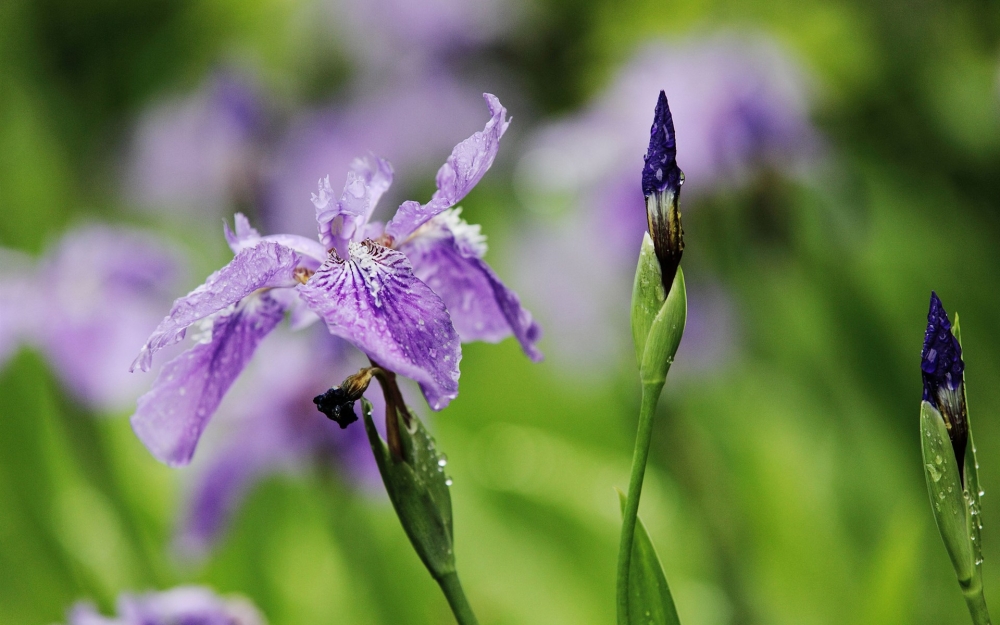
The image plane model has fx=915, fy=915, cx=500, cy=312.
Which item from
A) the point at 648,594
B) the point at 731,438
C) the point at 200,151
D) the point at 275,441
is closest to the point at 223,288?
the point at 648,594

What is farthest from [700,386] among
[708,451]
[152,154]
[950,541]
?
[152,154]

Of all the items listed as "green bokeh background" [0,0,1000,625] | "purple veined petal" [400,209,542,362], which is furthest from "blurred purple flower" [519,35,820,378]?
"purple veined petal" [400,209,542,362]

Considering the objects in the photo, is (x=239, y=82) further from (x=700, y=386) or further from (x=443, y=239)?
(x=443, y=239)

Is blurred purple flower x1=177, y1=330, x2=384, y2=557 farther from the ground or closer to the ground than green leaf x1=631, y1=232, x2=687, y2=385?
farther from the ground

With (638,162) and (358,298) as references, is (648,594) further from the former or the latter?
(638,162)

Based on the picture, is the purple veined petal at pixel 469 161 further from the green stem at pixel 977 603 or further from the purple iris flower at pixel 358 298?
the green stem at pixel 977 603

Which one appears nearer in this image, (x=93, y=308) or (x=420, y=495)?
(x=420, y=495)

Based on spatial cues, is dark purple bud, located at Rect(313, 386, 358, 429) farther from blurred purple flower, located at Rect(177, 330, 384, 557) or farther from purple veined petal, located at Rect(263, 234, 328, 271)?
blurred purple flower, located at Rect(177, 330, 384, 557)
